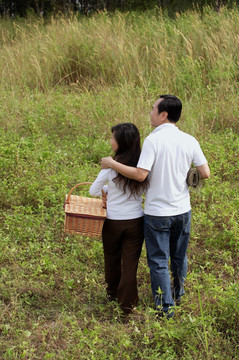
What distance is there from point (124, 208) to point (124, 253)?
1.24 feet

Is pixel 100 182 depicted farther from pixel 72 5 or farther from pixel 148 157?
pixel 72 5

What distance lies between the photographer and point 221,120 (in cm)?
818

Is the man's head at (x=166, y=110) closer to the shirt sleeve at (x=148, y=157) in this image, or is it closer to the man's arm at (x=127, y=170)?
the shirt sleeve at (x=148, y=157)

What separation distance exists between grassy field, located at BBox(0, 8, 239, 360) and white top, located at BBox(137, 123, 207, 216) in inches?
27.6

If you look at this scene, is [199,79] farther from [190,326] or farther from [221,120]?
[190,326]

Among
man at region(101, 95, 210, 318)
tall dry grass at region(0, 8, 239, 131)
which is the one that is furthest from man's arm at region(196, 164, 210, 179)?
tall dry grass at region(0, 8, 239, 131)

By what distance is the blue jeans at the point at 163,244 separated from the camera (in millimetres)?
3584

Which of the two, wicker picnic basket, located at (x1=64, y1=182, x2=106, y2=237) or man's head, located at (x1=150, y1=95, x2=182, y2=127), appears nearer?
man's head, located at (x1=150, y1=95, x2=182, y2=127)

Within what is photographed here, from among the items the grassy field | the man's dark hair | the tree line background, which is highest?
the tree line background

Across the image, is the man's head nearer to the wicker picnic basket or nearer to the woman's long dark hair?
the woman's long dark hair

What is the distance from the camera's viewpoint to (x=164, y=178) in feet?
11.7

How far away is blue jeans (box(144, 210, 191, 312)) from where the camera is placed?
358cm

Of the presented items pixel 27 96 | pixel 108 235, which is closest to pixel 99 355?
pixel 108 235

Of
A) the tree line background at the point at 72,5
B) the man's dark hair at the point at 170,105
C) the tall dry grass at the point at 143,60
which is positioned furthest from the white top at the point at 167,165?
the tree line background at the point at 72,5
